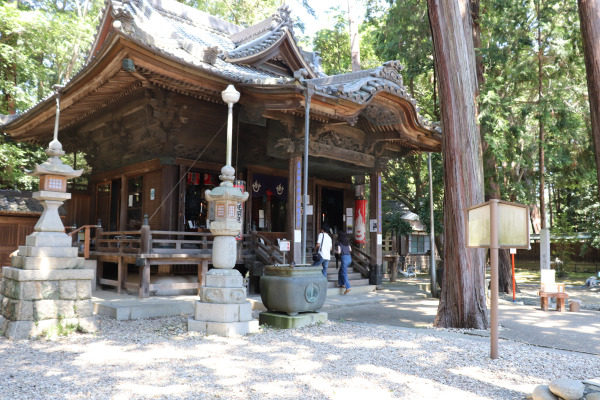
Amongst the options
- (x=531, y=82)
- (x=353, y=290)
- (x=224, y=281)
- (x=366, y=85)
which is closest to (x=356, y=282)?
(x=353, y=290)

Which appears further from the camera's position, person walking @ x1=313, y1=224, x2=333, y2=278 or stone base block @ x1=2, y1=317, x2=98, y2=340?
person walking @ x1=313, y1=224, x2=333, y2=278

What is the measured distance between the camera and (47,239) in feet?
21.4

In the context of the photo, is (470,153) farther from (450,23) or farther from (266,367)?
(266,367)

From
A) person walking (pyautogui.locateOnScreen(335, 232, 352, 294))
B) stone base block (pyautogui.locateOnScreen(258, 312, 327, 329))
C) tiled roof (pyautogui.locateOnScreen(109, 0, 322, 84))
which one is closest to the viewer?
stone base block (pyautogui.locateOnScreen(258, 312, 327, 329))

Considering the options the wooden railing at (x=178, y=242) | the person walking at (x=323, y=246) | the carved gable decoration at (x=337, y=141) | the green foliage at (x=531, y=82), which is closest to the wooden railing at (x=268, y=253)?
the person walking at (x=323, y=246)

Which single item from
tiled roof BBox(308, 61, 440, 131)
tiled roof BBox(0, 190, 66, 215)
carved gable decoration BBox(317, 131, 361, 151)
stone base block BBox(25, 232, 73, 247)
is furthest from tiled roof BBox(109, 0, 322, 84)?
tiled roof BBox(0, 190, 66, 215)

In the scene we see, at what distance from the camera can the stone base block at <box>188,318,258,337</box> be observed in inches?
245

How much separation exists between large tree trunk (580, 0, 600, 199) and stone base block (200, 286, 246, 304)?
206 inches

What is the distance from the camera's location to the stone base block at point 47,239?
6.45 m

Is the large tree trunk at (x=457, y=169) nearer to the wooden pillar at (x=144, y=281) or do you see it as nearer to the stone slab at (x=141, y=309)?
the stone slab at (x=141, y=309)

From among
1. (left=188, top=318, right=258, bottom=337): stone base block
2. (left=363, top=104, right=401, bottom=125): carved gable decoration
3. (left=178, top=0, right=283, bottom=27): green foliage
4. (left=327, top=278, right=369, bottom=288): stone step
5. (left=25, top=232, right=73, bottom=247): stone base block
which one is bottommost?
(left=188, top=318, right=258, bottom=337): stone base block

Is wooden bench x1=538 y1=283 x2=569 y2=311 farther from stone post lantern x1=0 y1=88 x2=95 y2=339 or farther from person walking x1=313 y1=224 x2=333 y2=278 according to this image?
stone post lantern x1=0 y1=88 x2=95 y2=339

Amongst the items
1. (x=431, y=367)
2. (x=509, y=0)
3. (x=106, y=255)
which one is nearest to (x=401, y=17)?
(x=509, y=0)

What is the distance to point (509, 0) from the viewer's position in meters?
11.9
